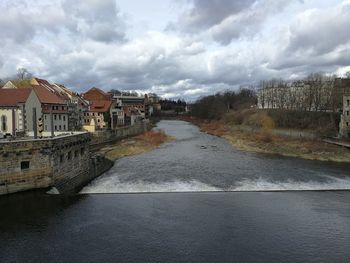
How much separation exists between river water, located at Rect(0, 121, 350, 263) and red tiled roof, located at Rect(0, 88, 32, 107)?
21.0 m

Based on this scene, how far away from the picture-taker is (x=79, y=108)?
72.8m

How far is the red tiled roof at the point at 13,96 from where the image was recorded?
45.2 metres

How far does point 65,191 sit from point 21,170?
3.56 metres

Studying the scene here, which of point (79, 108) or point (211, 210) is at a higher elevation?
point (79, 108)

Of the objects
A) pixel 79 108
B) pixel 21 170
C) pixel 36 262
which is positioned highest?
pixel 79 108

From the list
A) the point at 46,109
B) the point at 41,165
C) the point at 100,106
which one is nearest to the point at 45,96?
the point at 46,109

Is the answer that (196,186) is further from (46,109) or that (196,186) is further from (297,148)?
(46,109)

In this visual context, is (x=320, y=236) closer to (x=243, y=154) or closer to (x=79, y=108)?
(x=243, y=154)

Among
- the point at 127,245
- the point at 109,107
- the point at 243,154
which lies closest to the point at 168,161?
the point at 243,154

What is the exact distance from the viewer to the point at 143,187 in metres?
28.3

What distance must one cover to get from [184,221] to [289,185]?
1263cm

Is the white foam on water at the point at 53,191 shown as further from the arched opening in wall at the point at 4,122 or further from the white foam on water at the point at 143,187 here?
the arched opening in wall at the point at 4,122

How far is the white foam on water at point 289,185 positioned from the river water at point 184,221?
8 cm

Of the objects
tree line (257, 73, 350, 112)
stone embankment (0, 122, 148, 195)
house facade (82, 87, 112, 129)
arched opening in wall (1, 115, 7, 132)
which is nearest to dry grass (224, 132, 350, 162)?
tree line (257, 73, 350, 112)
